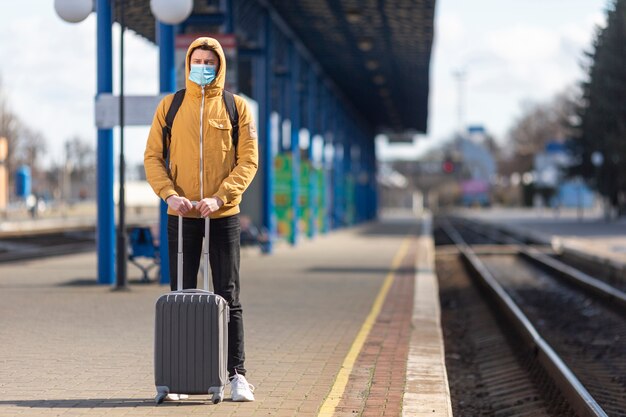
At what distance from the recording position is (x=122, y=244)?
47.0 feet

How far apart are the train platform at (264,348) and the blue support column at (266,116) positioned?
815 centimetres

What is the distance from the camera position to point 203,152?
6.24m

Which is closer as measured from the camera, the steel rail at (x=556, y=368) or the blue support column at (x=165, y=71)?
the steel rail at (x=556, y=368)

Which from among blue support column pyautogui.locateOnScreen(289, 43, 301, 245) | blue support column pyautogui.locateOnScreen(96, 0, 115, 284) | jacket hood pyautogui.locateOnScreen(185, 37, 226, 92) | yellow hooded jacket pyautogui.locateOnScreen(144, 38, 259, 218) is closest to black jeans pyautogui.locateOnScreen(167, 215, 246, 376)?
yellow hooded jacket pyautogui.locateOnScreen(144, 38, 259, 218)

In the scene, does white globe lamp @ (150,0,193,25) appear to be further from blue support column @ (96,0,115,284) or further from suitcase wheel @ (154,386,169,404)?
suitcase wheel @ (154,386,169,404)

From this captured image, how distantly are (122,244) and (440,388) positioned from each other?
7.74 m

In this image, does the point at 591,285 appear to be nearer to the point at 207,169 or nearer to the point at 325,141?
the point at 207,169

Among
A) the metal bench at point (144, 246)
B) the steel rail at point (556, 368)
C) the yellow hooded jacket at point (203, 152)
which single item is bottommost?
the steel rail at point (556, 368)

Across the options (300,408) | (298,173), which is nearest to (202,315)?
(300,408)

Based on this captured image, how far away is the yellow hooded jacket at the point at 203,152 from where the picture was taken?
6.21 meters

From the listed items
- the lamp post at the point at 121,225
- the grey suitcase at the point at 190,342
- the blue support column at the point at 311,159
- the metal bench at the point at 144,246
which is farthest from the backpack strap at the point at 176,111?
the blue support column at the point at 311,159

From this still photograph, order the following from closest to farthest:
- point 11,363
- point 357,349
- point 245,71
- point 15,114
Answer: point 11,363 < point 357,349 < point 245,71 < point 15,114

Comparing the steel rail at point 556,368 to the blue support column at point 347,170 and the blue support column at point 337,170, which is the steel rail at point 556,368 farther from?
the blue support column at point 347,170

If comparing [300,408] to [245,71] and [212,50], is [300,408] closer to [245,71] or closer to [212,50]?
[212,50]
